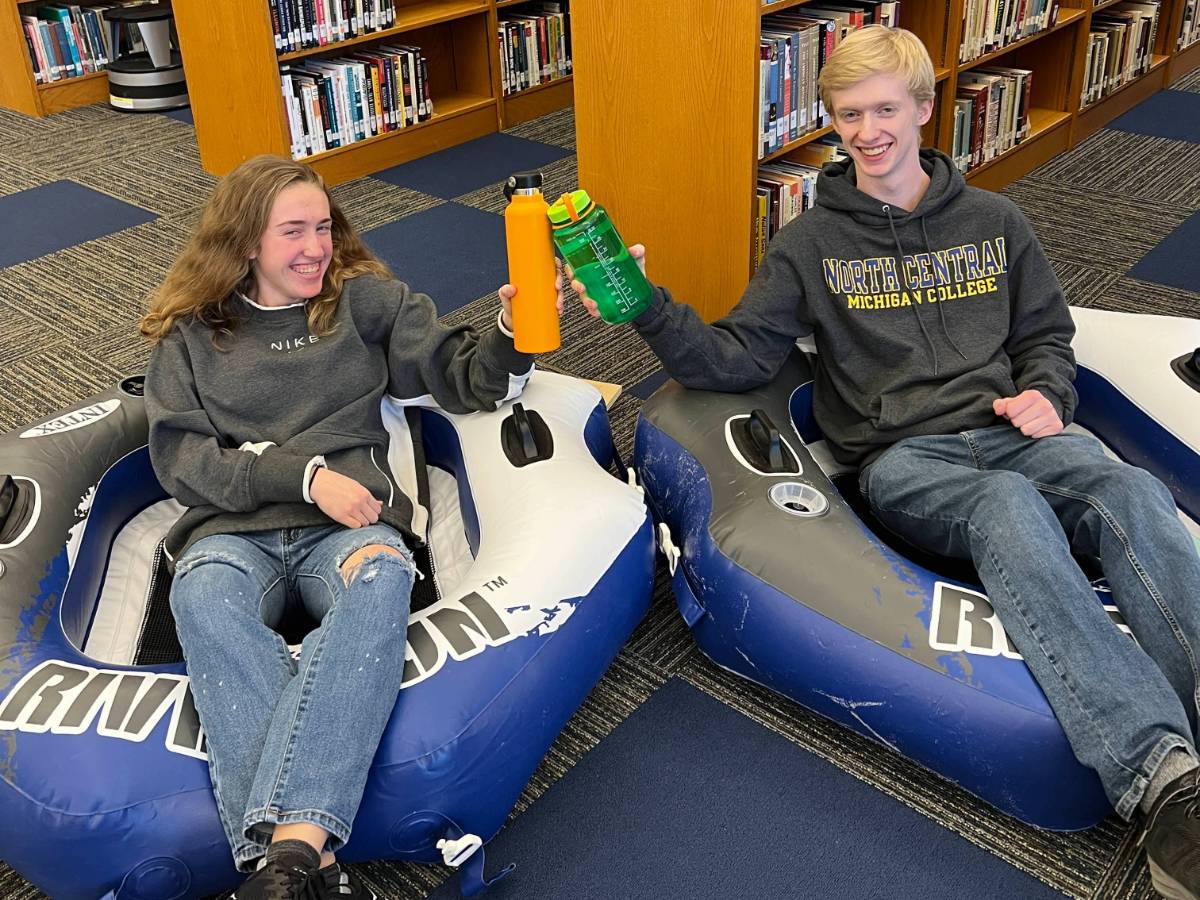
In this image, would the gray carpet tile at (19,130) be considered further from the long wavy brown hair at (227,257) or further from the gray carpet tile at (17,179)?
the long wavy brown hair at (227,257)

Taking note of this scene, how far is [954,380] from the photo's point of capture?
185 cm

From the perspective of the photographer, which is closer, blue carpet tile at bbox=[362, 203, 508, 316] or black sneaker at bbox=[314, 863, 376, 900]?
black sneaker at bbox=[314, 863, 376, 900]

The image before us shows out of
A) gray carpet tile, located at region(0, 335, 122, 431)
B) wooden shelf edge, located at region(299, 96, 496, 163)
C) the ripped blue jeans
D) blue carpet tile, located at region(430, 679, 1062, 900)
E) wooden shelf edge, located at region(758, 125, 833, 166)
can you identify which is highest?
wooden shelf edge, located at region(758, 125, 833, 166)

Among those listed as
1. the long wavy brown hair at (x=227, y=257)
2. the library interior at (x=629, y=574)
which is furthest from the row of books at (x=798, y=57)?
the long wavy brown hair at (x=227, y=257)

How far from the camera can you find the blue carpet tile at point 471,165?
405 centimetres

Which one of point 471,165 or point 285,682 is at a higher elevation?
point 285,682

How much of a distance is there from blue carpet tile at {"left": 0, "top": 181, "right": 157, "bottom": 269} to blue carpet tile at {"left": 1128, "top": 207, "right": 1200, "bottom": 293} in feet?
10.1

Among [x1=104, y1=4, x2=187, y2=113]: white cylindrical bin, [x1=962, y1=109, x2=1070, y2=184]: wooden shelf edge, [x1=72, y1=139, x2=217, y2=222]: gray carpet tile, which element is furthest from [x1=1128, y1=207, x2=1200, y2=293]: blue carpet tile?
[x1=104, y1=4, x2=187, y2=113]: white cylindrical bin

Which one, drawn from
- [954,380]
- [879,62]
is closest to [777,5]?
[879,62]

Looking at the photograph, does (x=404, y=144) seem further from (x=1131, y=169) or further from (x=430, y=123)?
(x=1131, y=169)

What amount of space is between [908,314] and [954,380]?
13cm

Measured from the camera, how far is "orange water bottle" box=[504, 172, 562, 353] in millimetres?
1606

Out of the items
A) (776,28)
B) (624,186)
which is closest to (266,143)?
(624,186)

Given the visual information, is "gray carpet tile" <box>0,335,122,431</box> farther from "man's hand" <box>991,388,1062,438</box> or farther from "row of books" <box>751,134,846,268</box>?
"man's hand" <box>991,388,1062,438</box>
